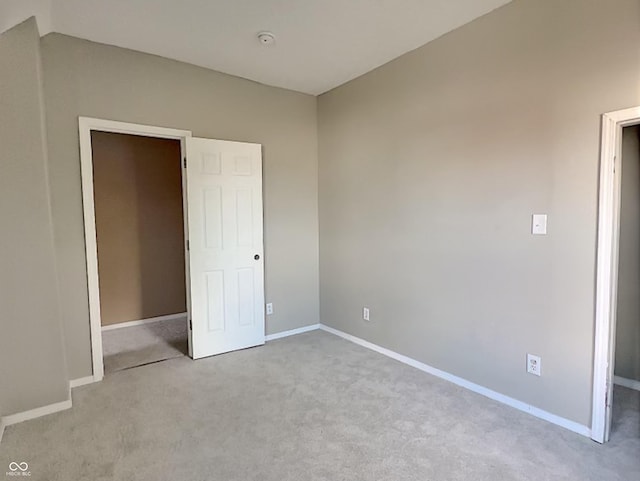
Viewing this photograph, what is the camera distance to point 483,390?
272 centimetres

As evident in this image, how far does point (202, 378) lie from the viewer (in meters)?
3.02

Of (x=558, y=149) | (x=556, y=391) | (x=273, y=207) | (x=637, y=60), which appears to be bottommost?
(x=556, y=391)

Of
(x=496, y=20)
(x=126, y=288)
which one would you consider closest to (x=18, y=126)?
(x=126, y=288)

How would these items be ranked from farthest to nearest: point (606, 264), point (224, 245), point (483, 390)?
1. point (224, 245)
2. point (483, 390)
3. point (606, 264)

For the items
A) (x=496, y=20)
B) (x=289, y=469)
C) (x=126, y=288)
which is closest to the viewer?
(x=289, y=469)

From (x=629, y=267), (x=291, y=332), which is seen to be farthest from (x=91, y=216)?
(x=629, y=267)

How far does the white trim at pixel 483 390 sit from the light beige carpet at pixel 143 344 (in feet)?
6.07

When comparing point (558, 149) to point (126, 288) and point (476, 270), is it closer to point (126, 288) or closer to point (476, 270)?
point (476, 270)

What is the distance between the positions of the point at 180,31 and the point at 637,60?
290cm

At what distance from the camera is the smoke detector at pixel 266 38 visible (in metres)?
2.78

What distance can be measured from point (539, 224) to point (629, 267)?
117 cm

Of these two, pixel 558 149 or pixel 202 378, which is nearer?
pixel 558 149

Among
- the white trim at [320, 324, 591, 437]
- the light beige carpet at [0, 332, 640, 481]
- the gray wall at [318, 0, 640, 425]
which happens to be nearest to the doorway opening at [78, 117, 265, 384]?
the light beige carpet at [0, 332, 640, 481]

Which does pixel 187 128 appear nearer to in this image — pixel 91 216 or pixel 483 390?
pixel 91 216
